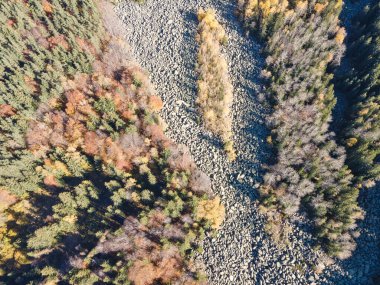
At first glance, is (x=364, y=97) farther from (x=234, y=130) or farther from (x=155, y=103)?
(x=155, y=103)

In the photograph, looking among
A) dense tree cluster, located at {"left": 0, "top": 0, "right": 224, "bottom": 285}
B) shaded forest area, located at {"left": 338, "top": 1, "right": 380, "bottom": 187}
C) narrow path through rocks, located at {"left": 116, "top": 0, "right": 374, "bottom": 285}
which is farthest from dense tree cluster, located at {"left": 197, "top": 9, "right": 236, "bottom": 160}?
shaded forest area, located at {"left": 338, "top": 1, "right": 380, "bottom": 187}

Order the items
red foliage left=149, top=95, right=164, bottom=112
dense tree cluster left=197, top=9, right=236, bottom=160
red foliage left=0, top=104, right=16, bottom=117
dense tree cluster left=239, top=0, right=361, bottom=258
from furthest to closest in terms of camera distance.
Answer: red foliage left=0, top=104, right=16, bottom=117 → red foliage left=149, top=95, right=164, bottom=112 → dense tree cluster left=197, top=9, right=236, bottom=160 → dense tree cluster left=239, top=0, right=361, bottom=258

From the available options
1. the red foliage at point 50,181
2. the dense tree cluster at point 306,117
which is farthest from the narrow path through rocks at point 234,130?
the red foliage at point 50,181

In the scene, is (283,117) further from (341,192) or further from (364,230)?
(364,230)

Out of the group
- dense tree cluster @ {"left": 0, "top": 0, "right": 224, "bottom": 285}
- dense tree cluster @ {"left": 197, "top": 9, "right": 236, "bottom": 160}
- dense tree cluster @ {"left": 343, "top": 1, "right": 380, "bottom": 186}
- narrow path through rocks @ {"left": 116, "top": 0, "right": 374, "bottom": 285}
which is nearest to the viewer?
dense tree cluster @ {"left": 0, "top": 0, "right": 224, "bottom": 285}

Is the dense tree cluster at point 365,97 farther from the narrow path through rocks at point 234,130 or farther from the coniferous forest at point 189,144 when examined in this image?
the narrow path through rocks at point 234,130

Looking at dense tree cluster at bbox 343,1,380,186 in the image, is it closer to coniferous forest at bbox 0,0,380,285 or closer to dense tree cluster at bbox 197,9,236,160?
coniferous forest at bbox 0,0,380,285

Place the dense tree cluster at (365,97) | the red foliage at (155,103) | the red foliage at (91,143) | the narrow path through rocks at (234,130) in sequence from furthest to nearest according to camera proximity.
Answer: the red foliage at (155,103) → the red foliage at (91,143) → the dense tree cluster at (365,97) → the narrow path through rocks at (234,130)

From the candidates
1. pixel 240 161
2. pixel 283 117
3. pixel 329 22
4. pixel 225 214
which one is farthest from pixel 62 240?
pixel 329 22
